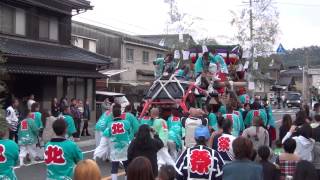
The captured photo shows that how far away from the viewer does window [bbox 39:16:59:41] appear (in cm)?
2536

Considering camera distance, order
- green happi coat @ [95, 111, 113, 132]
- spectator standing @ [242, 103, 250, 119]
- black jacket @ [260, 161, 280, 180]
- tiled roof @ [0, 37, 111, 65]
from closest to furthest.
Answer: black jacket @ [260, 161, 280, 180]
green happi coat @ [95, 111, 113, 132]
spectator standing @ [242, 103, 250, 119]
tiled roof @ [0, 37, 111, 65]

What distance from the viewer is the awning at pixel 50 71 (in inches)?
826

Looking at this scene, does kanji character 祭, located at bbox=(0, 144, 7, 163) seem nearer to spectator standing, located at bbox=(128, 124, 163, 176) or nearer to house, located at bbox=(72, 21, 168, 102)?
spectator standing, located at bbox=(128, 124, 163, 176)

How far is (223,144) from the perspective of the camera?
25.6 ft

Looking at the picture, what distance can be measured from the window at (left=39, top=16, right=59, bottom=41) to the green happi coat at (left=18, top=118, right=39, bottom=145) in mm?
11763

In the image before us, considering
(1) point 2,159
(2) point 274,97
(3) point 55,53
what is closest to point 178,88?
(1) point 2,159

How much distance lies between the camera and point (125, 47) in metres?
42.1

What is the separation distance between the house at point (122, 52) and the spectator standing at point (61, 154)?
31898mm

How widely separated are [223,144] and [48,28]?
19499mm

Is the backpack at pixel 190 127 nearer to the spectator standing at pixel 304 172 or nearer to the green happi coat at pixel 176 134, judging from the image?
the green happi coat at pixel 176 134

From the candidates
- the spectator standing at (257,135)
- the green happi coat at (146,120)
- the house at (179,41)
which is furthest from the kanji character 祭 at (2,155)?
the house at (179,41)

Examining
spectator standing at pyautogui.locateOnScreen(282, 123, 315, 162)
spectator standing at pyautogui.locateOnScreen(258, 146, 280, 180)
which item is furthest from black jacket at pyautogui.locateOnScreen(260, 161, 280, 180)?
spectator standing at pyautogui.locateOnScreen(282, 123, 315, 162)

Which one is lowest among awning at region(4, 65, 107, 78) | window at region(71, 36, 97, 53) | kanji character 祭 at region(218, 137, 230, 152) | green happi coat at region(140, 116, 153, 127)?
kanji character 祭 at region(218, 137, 230, 152)

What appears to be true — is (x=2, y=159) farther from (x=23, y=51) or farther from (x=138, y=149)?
(x=23, y=51)
